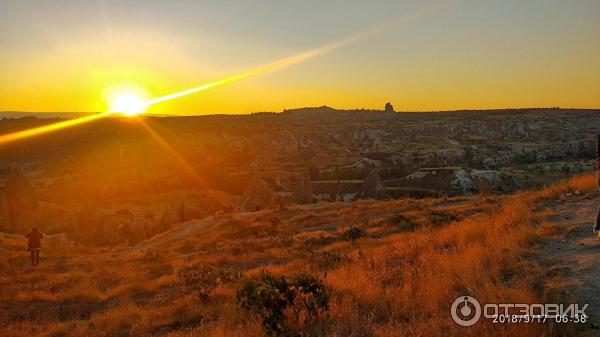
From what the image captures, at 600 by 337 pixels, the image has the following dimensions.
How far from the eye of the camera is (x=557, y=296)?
5.42 metres

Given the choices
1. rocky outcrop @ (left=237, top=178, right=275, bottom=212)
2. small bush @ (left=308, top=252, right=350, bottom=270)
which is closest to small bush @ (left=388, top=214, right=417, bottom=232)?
small bush @ (left=308, top=252, right=350, bottom=270)

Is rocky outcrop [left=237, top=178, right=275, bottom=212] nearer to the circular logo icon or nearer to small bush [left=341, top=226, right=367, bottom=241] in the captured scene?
small bush [left=341, top=226, right=367, bottom=241]

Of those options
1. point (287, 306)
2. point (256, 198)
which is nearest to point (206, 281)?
point (287, 306)

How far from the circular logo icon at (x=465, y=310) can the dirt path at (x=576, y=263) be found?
3.24 ft

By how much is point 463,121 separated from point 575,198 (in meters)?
131

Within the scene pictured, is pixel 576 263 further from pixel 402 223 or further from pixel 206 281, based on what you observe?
pixel 402 223

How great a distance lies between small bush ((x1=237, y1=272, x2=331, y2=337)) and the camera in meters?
6.20

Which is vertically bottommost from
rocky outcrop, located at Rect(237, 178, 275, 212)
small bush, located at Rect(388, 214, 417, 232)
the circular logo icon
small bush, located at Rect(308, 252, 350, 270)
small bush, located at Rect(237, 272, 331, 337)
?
rocky outcrop, located at Rect(237, 178, 275, 212)

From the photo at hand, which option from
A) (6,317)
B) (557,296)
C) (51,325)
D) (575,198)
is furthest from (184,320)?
(575,198)

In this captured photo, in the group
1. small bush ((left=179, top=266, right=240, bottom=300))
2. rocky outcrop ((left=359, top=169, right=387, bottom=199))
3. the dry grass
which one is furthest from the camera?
rocky outcrop ((left=359, top=169, right=387, bottom=199))

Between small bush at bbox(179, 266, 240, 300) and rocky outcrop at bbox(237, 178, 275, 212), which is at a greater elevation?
small bush at bbox(179, 266, 240, 300)

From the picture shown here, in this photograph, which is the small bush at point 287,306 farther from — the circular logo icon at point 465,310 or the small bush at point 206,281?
the small bush at point 206,281

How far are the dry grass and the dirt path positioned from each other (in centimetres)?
28

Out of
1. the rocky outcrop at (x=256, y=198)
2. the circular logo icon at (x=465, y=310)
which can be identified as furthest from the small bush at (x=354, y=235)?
the rocky outcrop at (x=256, y=198)
